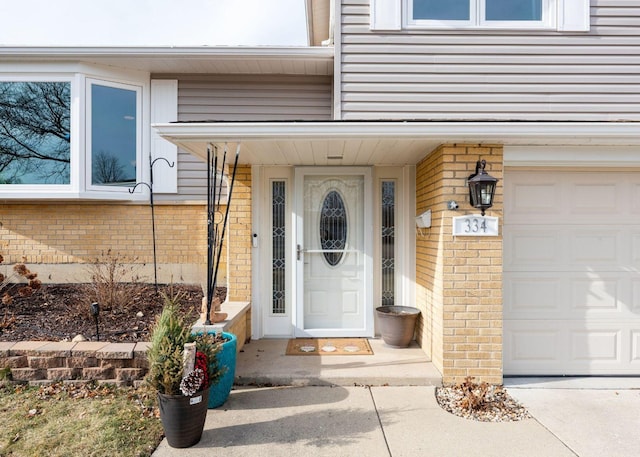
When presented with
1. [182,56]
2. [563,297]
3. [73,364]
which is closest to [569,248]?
[563,297]

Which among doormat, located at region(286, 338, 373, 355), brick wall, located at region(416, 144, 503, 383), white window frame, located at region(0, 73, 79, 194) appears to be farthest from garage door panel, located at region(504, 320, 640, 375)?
white window frame, located at region(0, 73, 79, 194)

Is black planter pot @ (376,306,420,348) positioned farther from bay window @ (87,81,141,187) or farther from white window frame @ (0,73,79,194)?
white window frame @ (0,73,79,194)

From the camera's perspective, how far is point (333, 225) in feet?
17.4

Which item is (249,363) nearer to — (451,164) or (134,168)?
(451,164)

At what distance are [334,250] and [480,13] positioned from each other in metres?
3.47

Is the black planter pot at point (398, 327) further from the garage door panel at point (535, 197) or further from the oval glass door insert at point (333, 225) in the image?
the garage door panel at point (535, 197)

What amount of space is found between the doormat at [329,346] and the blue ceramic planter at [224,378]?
3.56 feet

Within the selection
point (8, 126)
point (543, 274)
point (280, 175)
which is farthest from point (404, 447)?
point (8, 126)

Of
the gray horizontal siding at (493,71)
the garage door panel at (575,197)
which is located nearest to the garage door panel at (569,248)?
the garage door panel at (575,197)

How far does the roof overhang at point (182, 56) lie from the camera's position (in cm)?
580

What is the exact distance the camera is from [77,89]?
19.3 feet

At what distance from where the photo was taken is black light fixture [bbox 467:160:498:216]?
12.1 ft

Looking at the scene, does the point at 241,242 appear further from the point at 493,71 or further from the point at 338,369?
the point at 493,71

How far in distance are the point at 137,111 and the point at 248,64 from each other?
6.28ft
